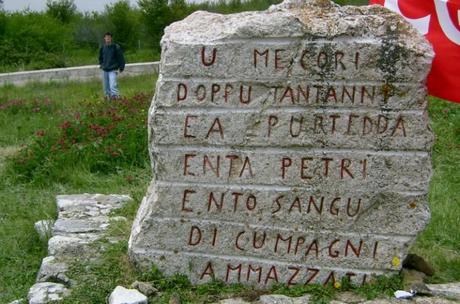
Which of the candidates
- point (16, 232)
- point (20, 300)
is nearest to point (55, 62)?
point (16, 232)

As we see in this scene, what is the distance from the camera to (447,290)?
4.26 m

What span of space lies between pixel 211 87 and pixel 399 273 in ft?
5.17

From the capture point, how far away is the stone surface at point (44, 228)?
556 cm

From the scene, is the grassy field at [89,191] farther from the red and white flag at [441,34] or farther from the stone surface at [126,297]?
the red and white flag at [441,34]

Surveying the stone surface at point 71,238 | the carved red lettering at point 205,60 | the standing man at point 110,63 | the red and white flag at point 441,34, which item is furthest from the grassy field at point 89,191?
the standing man at point 110,63

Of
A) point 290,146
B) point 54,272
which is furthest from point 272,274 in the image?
point 54,272

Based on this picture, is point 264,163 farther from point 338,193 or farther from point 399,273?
point 399,273

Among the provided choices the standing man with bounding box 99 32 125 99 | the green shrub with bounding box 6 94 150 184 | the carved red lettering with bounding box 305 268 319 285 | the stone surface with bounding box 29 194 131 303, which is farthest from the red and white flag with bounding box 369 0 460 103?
the standing man with bounding box 99 32 125 99

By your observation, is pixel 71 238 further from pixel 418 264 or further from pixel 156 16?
pixel 156 16

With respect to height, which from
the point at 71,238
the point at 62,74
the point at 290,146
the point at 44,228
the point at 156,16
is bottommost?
the point at 62,74

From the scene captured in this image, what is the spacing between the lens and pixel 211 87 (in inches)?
167

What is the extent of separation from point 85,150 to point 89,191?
3.38 feet

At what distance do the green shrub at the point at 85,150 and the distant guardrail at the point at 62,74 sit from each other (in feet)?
29.6

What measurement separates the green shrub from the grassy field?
19 mm
